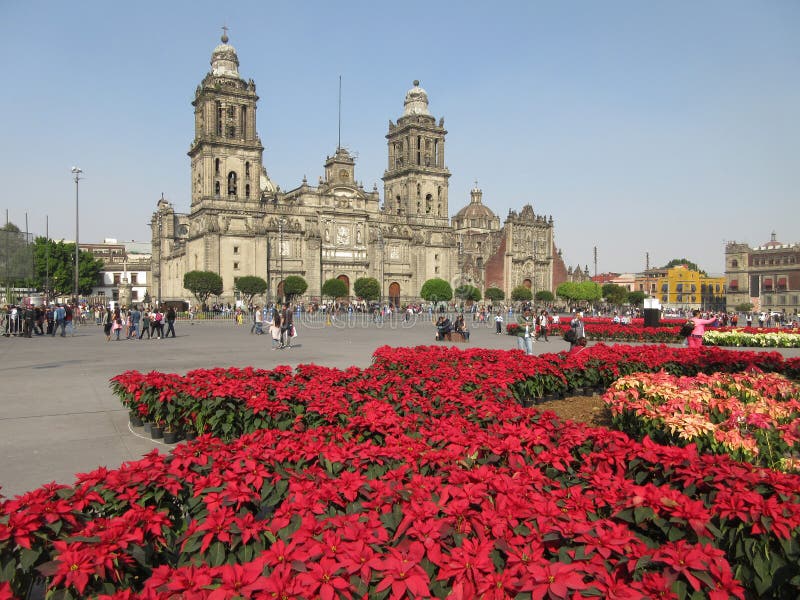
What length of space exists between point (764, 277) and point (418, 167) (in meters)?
52.4

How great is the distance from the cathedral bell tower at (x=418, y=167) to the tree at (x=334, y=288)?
16183 mm

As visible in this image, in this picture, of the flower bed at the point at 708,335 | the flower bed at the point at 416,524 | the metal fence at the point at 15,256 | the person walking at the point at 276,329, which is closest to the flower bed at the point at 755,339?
the flower bed at the point at 708,335

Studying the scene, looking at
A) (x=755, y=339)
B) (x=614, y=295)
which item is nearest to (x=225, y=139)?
(x=755, y=339)

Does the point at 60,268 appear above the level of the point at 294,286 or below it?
above

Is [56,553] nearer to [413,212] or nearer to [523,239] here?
[413,212]

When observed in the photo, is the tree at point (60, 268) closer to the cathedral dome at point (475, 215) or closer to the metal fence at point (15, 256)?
the metal fence at point (15, 256)

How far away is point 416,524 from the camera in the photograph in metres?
3.83

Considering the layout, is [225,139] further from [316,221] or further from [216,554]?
[216,554]

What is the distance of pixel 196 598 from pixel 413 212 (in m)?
77.7

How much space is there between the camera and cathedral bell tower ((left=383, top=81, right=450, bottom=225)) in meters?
79.3

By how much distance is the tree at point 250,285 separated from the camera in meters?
62.1

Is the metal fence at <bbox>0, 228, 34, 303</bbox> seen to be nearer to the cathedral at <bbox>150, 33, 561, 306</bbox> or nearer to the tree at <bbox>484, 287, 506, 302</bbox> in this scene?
the cathedral at <bbox>150, 33, 561, 306</bbox>

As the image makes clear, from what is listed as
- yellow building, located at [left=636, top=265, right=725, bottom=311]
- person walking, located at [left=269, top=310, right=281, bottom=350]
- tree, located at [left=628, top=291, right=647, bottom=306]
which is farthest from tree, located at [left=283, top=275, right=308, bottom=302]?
yellow building, located at [left=636, top=265, right=725, bottom=311]

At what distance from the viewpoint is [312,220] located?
71688 mm
